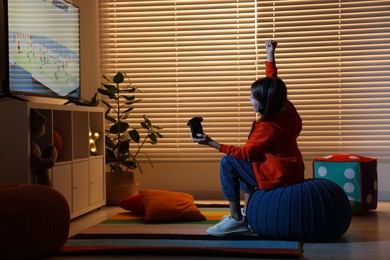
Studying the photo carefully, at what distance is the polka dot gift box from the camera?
Result: 172 inches

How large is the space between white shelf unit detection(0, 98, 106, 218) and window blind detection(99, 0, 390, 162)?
85cm

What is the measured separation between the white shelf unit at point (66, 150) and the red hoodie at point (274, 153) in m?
1.12

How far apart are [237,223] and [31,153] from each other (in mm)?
1217

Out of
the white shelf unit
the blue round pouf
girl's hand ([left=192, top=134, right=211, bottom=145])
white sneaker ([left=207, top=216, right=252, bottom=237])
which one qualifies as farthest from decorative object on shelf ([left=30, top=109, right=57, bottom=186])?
the blue round pouf

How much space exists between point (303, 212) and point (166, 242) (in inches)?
27.9

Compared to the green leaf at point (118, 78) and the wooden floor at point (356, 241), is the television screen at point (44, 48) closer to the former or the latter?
the green leaf at point (118, 78)

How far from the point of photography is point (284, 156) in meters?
3.38

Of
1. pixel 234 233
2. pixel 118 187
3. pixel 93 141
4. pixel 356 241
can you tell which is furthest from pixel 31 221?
pixel 118 187

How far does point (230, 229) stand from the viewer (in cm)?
342

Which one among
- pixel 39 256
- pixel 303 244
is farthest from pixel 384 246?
pixel 39 256

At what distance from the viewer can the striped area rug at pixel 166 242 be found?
3.02 metres

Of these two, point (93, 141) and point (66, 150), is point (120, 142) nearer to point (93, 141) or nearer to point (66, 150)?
point (93, 141)

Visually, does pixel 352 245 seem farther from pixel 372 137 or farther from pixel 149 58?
pixel 149 58

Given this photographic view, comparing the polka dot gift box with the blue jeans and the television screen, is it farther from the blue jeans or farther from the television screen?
the television screen
